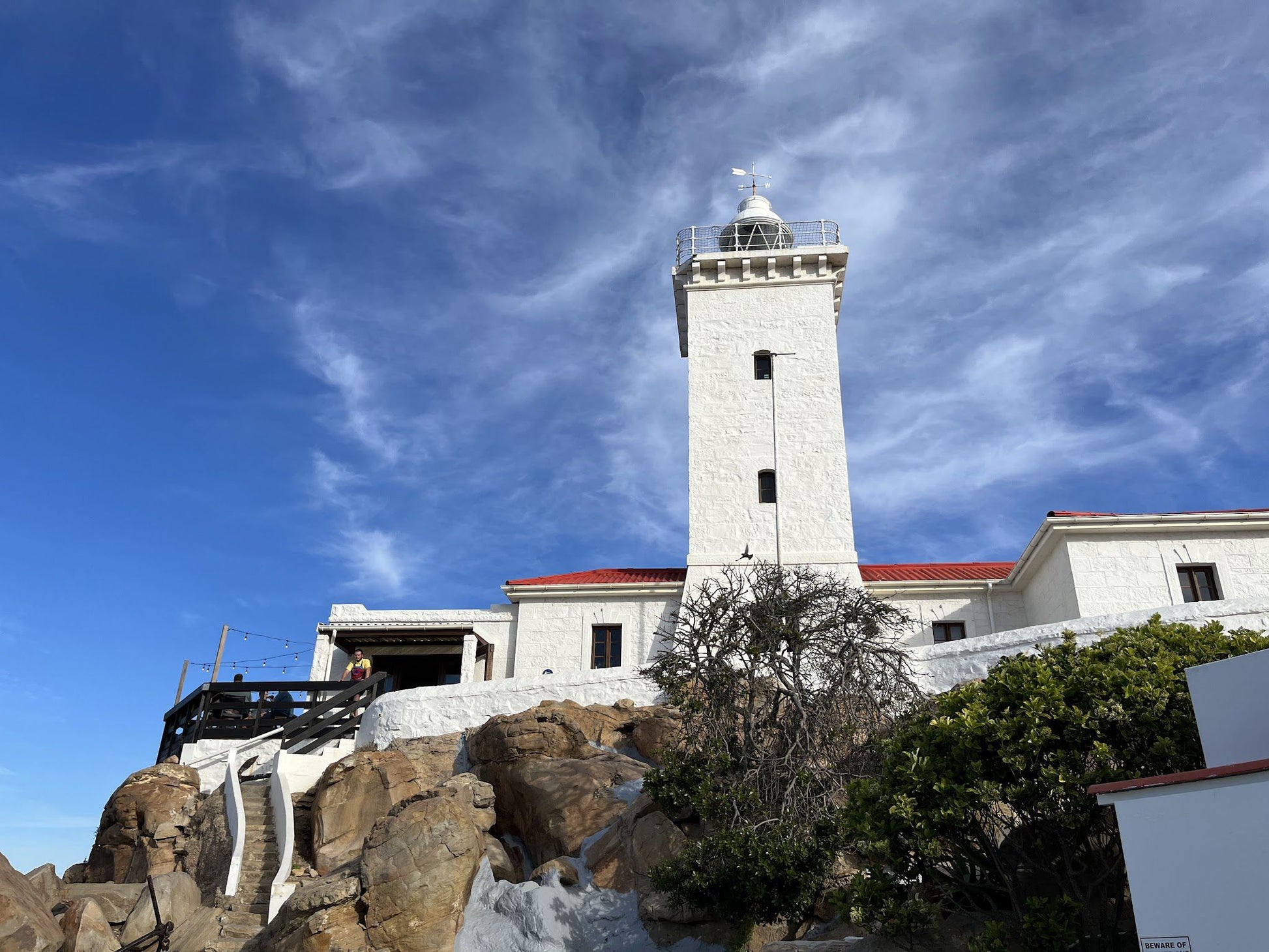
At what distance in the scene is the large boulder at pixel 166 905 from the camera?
15.3 metres

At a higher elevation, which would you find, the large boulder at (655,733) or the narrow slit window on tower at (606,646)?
the narrow slit window on tower at (606,646)

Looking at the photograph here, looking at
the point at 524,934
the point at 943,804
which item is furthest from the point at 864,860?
the point at 524,934

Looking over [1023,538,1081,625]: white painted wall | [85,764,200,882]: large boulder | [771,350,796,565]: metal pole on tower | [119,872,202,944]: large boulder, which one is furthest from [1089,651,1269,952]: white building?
[771,350,796,565]: metal pole on tower

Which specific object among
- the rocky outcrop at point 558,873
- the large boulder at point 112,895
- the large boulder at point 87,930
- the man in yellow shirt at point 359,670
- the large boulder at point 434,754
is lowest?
the large boulder at point 87,930

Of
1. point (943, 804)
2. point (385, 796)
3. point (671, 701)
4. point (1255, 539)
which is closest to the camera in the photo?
point (943, 804)

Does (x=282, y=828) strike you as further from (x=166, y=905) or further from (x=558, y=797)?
(x=558, y=797)

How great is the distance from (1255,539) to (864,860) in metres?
14.9

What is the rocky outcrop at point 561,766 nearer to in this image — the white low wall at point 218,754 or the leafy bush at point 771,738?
the leafy bush at point 771,738

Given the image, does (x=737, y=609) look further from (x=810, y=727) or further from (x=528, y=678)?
(x=528, y=678)

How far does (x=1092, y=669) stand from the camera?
1020cm

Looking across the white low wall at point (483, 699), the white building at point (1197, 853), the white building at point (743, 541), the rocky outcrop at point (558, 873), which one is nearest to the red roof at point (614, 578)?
the white building at point (743, 541)

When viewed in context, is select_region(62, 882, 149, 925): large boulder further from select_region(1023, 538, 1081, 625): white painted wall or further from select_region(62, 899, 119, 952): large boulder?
select_region(1023, 538, 1081, 625): white painted wall

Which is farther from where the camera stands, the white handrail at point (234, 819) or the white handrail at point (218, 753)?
the white handrail at point (218, 753)

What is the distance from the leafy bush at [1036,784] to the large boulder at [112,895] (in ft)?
39.8
